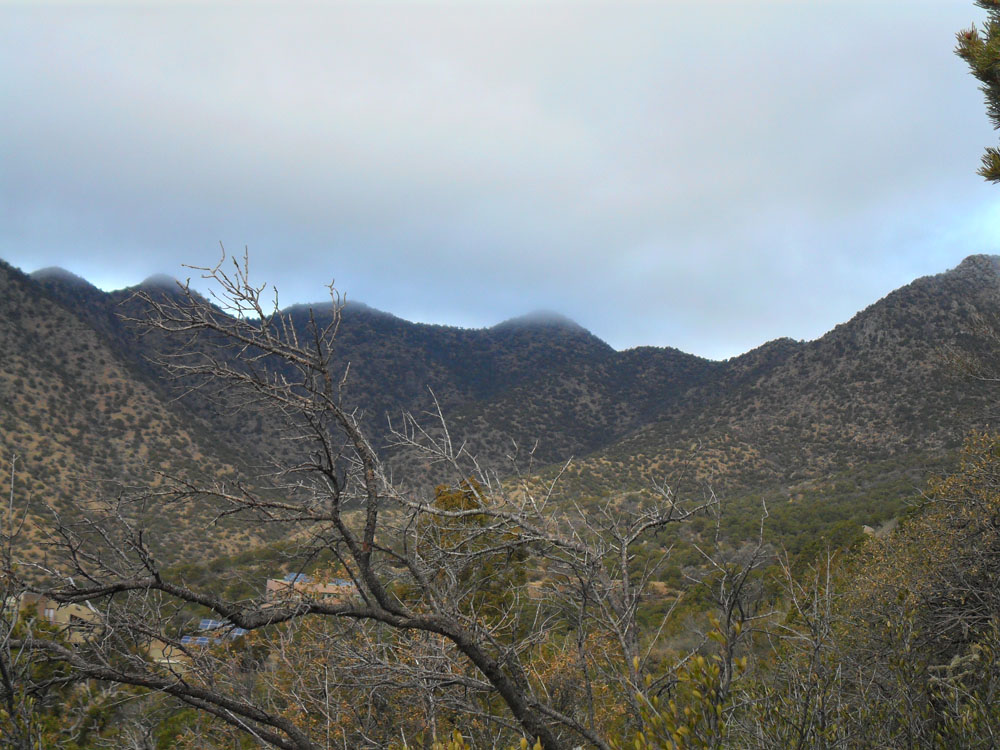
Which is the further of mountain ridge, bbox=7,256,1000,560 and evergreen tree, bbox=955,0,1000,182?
mountain ridge, bbox=7,256,1000,560

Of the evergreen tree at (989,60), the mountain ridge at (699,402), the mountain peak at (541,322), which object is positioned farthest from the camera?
the mountain peak at (541,322)

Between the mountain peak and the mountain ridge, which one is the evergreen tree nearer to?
the mountain ridge

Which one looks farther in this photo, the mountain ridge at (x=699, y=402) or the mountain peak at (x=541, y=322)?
the mountain peak at (x=541, y=322)

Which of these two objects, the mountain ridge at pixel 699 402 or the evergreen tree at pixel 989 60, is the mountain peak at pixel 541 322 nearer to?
the mountain ridge at pixel 699 402

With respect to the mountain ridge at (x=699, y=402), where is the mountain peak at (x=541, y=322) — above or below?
Result: above

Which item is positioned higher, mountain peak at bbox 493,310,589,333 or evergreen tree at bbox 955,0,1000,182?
mountain peak at bbox 493,310,589,333

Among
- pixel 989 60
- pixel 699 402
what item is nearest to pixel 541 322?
pixel 699 402

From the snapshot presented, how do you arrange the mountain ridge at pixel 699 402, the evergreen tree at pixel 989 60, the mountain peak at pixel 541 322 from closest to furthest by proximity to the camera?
the evergreen tree at pixel 989 60 → the mountain ridge at pixel 699 402 → the mountain peak at pixel 541 322

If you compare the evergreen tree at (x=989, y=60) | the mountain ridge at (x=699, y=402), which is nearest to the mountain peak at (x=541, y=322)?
the mountain ridge at (x=699, y=402)

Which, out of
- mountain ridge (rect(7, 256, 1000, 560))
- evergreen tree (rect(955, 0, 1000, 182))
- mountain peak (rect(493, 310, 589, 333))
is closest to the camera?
evergreen tree (rect(955, 0, 1000, 182))

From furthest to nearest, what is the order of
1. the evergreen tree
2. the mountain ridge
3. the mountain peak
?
1. the mountain peak
2. the mountain ridge
3. the evergreen tree

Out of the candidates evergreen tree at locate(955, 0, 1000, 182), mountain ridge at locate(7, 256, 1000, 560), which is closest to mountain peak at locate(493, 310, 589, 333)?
mountain ridge at locate(7, 256, 1000, 560)

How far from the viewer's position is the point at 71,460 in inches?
1411

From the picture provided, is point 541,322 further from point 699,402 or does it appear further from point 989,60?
point 989,60
